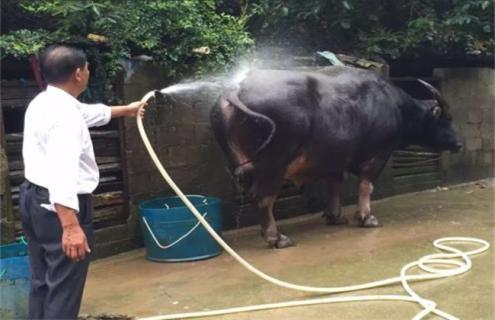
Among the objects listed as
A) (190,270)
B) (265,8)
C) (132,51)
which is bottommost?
(190,270)

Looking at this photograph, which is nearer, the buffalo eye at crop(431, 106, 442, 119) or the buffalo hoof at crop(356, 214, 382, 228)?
the buffalo hoof at crop(356, 214, 382, 228)

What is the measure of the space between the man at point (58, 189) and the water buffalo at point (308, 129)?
206 cm

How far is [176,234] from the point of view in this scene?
4.77 metres

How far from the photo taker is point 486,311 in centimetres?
352

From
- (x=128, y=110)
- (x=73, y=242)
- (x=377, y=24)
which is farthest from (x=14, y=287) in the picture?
(x=377, y=24)

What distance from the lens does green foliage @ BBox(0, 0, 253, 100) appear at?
14.9ft

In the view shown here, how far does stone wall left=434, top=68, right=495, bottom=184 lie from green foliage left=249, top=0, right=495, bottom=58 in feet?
1.66

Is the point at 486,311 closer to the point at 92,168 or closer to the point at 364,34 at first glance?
the point at 92,168

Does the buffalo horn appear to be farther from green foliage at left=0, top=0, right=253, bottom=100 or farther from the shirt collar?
the shirt collar

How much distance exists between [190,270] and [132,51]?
6.11 ft

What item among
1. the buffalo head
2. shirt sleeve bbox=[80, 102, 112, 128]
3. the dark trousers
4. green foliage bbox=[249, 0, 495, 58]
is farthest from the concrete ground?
green foliage bbox=[249, 0, 495, 58]

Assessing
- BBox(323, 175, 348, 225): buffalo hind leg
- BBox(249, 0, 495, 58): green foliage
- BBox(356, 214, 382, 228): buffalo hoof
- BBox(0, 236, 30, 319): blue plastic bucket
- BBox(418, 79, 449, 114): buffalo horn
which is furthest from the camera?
BBox(249, 0, 495, 58): green foliage

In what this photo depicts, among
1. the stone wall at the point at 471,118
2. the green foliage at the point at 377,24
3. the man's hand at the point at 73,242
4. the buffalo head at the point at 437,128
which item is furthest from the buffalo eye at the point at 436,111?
the man's hand at the point at 73,242

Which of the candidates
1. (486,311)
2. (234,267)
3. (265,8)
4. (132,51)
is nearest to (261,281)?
(234,267)
